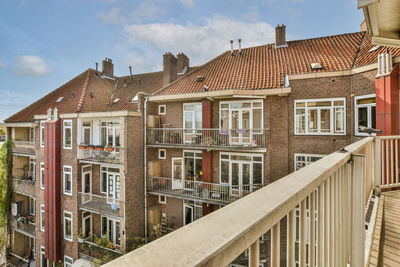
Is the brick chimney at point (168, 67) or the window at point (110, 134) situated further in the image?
the brick chimney at point (168, 67)

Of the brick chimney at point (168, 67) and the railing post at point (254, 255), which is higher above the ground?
the brick chimney at point (168, 67)

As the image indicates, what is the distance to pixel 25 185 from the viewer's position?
14977 mm

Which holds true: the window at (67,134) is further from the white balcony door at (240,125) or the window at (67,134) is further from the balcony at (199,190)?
the white balcony door at (240,125)

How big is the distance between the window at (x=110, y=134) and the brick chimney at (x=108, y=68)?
6524 millimetres

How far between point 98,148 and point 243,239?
12167 millimetres

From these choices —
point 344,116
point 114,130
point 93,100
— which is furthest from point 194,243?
point 93,100

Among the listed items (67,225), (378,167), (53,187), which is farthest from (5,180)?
(378,167)

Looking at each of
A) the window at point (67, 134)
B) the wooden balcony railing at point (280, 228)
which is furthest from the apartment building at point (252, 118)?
the wooden balcony railing at point (280, 228)

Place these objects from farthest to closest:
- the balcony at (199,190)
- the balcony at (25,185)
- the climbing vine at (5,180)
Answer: the climbing vine at (5,180), the balcony at (25,185), the balcony at (199,190)

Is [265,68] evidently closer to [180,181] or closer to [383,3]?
[180,181]

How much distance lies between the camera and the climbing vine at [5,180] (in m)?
15.4

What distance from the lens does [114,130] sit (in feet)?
40.3

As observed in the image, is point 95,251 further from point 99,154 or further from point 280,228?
point 280,228

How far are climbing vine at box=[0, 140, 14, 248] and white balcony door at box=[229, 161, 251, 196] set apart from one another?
17775 mm
